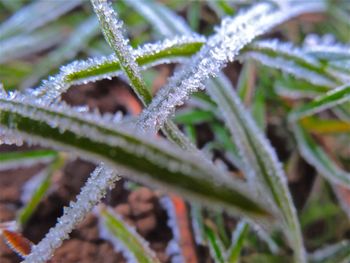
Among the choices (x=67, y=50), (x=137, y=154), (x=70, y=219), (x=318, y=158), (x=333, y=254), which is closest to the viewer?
(x=137, y=154)

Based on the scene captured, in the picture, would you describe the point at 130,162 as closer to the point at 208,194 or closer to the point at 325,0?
the point at 208,194

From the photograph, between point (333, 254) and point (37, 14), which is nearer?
point (333, 254)

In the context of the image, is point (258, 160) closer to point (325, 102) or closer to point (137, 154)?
point (325, 102)

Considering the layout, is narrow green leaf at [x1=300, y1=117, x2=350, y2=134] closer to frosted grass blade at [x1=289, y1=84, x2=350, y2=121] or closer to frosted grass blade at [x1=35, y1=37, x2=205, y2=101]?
frosted grass blade at [x1=289, y1=84, x2=350, y2=121]

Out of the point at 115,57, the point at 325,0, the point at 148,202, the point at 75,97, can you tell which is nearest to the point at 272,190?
the point at 148,202

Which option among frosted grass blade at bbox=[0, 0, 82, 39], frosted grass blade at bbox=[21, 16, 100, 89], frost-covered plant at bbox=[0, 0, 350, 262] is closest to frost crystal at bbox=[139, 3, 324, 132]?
frost-covered plant at bbox=[0, 0, 350, 262]

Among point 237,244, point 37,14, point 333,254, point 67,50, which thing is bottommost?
point 333,254

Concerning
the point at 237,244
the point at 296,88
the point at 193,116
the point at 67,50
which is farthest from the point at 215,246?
the point at 67,50
